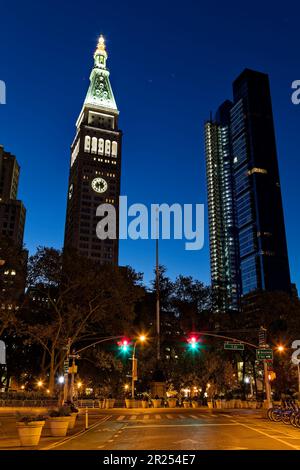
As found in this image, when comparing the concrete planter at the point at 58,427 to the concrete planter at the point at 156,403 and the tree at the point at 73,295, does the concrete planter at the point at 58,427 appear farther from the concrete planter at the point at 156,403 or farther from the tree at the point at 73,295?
the concrete planter at the point at 156,403

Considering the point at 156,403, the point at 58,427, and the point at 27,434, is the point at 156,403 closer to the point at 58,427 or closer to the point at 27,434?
the point at 58,427

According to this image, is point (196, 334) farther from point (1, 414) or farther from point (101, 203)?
point (101, 203)

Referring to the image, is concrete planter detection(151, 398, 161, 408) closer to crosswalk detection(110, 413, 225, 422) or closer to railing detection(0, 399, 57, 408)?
railing detection(0, 399, 57, 408)

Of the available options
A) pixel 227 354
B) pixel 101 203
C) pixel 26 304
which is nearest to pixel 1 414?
pixel 26 304

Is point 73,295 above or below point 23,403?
above

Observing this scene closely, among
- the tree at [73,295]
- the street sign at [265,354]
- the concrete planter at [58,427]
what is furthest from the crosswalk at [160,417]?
the tree at [73,295]

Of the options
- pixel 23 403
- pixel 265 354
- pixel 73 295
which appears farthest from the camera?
pixel 73 295

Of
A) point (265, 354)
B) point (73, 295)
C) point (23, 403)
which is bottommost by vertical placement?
point (23, 403)

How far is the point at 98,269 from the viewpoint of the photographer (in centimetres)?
5156

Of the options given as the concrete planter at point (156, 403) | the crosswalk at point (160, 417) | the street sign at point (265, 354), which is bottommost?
the crosswalk at point (160, 417)

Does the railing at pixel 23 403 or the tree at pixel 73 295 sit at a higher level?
the tree at pixel 73 295

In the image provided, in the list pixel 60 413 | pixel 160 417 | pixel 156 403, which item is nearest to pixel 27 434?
pixel 60 413
